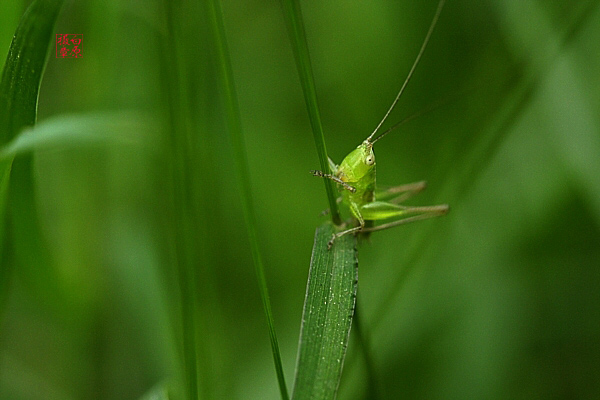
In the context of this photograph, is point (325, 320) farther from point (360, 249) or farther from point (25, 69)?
point (360, 249)

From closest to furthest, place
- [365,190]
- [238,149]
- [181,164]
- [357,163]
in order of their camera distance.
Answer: [238,149] < [181,164] < [357,163] < [365,190]

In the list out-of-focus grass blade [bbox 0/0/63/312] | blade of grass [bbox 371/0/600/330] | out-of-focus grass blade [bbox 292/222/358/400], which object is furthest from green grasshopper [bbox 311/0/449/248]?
out-of-focus grass blade [bbox 0/0/63/312]

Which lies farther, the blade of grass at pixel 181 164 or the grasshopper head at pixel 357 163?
the grasshopper head at pixel 357 163

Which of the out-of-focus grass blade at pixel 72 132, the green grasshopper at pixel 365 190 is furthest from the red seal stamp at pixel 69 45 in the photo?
the green grasshopper at pixel 365 190

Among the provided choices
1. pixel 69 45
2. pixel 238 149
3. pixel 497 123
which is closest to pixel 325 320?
pixel 238 149

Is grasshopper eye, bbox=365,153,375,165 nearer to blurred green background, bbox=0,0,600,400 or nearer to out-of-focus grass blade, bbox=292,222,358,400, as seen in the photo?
blurred green background, bbox=0,0,600,400

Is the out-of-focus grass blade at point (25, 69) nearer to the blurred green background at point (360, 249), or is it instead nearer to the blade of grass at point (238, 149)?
the blade of grass at point (238, 149)

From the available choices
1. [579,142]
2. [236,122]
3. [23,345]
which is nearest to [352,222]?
[236,122]
